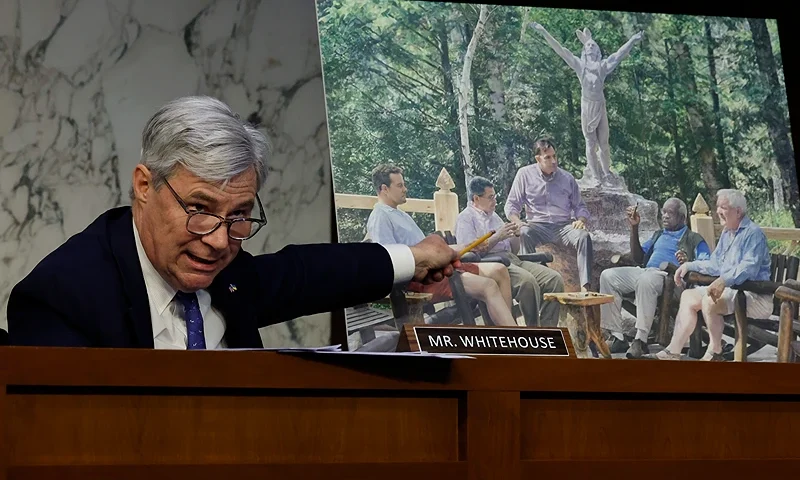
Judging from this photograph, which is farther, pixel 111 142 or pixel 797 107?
pixel 797 107

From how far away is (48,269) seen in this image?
5.76 feet

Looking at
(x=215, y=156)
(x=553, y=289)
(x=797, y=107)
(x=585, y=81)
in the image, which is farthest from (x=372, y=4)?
(x=797, y=107)

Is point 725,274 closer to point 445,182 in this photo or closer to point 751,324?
point 751,324

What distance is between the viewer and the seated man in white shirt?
8.73 feet

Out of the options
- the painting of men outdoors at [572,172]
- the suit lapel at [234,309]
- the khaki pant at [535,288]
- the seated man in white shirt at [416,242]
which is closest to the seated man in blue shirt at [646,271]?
the painting of men outdoors at [572,172]

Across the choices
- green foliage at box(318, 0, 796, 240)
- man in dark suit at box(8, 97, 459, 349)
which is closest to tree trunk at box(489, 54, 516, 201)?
green foliage at box(318, 0, 796, 240)

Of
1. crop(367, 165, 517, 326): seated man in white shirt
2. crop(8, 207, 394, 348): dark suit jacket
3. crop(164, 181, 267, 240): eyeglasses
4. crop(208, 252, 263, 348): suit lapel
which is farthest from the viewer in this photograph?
crop(367, 165, 517, 326): seated man in white shirt

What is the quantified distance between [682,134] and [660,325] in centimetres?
52

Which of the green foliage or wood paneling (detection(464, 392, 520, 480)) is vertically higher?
the green foliage

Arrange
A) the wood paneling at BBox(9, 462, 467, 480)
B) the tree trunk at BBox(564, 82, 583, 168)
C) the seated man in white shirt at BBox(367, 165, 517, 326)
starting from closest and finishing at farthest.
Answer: the wood paneling at BBox(9, 462, 467, 480) < the seated man in white shirt at BBox(367, 165, 517, 326) < the tree trunk at BBox(564, 82, 583, 168)

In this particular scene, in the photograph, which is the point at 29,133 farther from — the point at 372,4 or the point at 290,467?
the point at 290,467

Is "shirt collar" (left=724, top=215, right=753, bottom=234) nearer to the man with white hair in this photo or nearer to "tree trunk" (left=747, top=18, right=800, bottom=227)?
the man with white hair

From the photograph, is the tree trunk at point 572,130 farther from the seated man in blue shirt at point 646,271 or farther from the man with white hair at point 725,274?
the man with white hair at point 725,274

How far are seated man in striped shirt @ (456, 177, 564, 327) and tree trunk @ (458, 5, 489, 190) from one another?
0.04 metres
